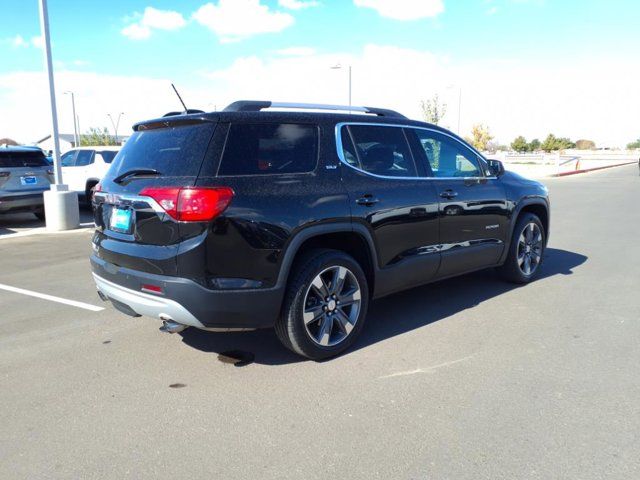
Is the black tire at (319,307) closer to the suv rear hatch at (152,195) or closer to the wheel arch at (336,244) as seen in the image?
the wheel arch at (336,244)

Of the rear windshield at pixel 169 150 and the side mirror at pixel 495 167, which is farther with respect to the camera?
the side mirror at pixel 495 167

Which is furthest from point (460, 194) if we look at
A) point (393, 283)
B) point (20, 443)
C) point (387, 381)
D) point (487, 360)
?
point (20, 443)

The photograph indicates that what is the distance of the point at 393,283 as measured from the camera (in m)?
4.44

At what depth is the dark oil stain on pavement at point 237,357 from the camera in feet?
13.0

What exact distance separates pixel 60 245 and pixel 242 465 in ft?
25.2

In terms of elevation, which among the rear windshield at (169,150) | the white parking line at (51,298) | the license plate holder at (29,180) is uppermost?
the rear windshield at (169,150)

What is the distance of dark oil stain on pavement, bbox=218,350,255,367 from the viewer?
13.0 feet

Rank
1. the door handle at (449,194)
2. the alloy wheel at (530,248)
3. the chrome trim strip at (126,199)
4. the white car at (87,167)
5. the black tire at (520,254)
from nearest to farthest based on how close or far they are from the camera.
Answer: the chrome trim strip at (126,199)
the door handle at (449,194)
the black tire at (520,254)
the alloy wheel at (530,248)
the white car at (87,167)

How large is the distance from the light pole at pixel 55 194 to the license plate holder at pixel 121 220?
7.61m

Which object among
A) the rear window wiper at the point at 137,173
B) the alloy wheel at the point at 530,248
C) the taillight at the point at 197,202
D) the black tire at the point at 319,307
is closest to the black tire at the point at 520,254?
the alloy wheel at the point at 530,248

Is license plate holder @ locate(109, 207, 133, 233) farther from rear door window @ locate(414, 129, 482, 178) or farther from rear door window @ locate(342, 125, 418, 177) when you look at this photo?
rear door window @ locate(414, 129, 482, 178)

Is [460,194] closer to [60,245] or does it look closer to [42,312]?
[42,312]

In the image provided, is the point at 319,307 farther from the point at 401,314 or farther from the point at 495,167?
the point at 495,167

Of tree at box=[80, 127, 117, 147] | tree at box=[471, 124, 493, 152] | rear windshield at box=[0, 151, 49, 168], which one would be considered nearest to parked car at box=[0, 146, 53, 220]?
rear windshield at box=[0, 151, 49, 168]
